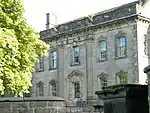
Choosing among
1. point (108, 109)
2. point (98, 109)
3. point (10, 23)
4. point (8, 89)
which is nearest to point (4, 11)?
point (10, 23)

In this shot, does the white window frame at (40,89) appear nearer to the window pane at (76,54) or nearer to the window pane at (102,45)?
the window pane at (76,54)

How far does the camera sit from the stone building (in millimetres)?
28688

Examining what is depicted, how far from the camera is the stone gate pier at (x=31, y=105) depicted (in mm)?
6953

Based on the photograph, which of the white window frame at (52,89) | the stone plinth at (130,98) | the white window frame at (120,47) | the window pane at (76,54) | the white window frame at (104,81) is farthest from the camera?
the white window frame at (52,89)

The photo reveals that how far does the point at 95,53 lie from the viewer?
31922mm

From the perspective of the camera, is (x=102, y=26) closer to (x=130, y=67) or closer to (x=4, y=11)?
(x=130, y=67)

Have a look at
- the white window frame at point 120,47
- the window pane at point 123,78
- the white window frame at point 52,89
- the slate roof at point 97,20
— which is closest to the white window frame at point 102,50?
the white window frame at point 120,47

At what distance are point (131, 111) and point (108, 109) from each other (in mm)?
411

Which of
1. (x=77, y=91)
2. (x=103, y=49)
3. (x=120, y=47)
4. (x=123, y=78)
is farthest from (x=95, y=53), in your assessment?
(x=77, y=91)

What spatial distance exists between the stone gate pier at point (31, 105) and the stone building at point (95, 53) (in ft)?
70.6

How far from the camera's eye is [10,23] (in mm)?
16453

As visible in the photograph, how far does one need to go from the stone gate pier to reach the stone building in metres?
21.5

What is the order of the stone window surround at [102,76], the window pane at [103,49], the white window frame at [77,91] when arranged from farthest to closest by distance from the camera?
1. the white window frame at [77,91]
2. the window pane at [103,49]
3. the stone window surround at [102,76]

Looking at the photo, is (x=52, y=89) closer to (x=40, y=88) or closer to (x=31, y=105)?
(x=40, y=88)
